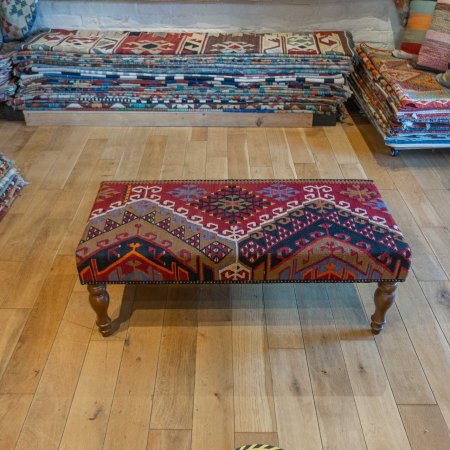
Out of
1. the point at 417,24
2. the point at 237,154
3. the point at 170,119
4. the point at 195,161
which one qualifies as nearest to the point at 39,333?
the point at 195,161

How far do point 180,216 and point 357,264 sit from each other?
1.97 feet

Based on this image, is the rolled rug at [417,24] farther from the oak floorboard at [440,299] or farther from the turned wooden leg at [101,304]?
the turned wooden leg at [101,304]

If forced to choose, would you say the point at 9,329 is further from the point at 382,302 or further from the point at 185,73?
the point at 185,73

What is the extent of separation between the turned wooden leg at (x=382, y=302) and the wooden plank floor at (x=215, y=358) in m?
0.05

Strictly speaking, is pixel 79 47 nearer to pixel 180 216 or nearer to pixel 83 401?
pixel 180 216

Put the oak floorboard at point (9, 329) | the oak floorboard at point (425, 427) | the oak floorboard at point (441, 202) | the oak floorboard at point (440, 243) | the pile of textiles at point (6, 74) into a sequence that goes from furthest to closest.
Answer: the pile of textiles at point (6, 74) < the oak floorboard at point (441, 202) < the oak floorboard at point (440, 243) < the oak floorboard at point (9, 329) < the oak floorboard at point (425, 427)

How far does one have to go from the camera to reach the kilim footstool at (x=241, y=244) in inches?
59.8

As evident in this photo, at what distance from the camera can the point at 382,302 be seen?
5.36ft

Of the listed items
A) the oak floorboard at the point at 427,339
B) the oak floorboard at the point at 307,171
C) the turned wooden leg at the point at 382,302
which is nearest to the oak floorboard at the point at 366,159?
the oak floorboard at the point at 307,171

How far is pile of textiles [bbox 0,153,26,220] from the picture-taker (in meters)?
2.38

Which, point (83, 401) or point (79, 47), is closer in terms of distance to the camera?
point (83, 401)

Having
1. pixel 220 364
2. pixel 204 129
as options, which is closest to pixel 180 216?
pixel 220 364

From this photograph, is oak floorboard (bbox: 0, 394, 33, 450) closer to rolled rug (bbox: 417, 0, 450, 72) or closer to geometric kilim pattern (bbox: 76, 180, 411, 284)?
geometric kilim pattern (bbox: 76, 180, 411, 284)

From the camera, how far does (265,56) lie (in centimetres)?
301
